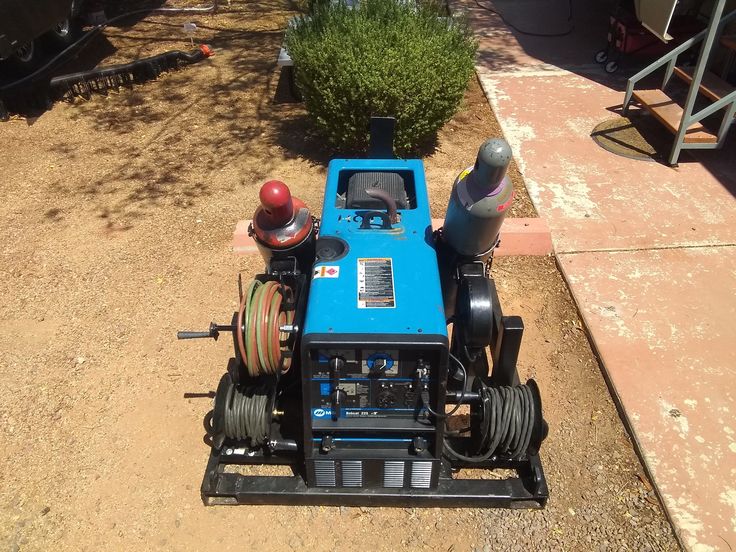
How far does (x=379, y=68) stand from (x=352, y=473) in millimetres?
3949

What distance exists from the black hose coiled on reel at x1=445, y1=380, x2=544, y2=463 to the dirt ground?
17.2 inches

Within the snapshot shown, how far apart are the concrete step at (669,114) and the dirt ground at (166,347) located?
1.77m

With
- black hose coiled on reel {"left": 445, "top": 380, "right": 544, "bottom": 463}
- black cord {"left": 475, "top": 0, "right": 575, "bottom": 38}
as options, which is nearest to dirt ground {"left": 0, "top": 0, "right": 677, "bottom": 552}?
black hose coiled on reel {"left": 445, "top": 380, "right": 544, "bottom": 463}

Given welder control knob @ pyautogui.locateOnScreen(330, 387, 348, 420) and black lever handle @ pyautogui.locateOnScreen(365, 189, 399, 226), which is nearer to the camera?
welder control knob @ pyautogui.locateOnScreen(330, 387, 348, 420)

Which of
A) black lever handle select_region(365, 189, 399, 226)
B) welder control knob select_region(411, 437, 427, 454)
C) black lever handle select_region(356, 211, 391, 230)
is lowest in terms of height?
welder control knob select_region(411, 437, 427, 454)

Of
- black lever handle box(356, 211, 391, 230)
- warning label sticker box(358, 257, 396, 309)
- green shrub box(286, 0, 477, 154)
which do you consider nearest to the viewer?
warning label sticker box(358, 257, 396, 309)

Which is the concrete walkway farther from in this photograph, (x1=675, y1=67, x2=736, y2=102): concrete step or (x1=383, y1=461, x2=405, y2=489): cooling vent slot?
(x1=383, y1=461, x2=405, y2=489): cooling vent slot

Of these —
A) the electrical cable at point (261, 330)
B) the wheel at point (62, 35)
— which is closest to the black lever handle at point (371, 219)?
the electrical cable at point (261, 330)

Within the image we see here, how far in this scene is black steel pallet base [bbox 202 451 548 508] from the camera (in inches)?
118

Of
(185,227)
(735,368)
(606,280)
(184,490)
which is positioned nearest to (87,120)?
(185,227)

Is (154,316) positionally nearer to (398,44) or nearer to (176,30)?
(398,44)

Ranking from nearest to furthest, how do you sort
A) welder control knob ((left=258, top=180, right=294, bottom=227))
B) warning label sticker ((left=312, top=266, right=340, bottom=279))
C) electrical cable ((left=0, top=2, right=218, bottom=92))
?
warning label sticker ((left=312, top=266, right=340, bottom=279)) < welder control knob ((left=258, top=180, right=294, bottom=227)) < electrical cable ((left=0, top=2, right=218, bottom=92))

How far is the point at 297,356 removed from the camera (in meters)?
3.16

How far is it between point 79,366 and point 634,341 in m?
4.01
